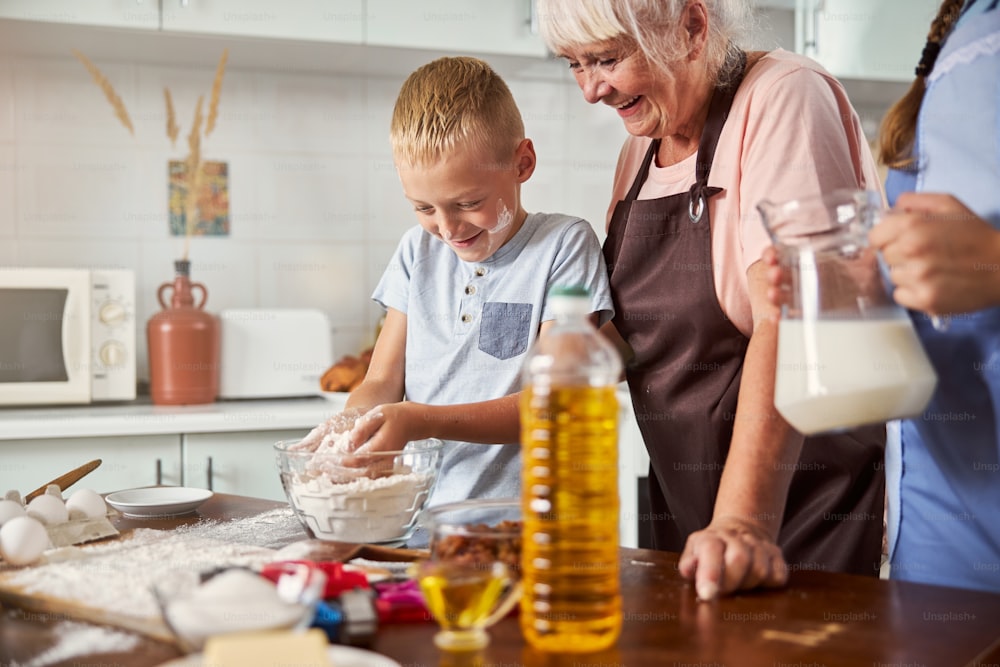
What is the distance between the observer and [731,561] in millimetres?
910

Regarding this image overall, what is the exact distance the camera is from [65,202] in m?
2.79

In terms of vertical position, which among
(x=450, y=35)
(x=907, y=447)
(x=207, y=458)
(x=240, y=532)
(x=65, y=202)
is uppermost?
(x=450, y=35)

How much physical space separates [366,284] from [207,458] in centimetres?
86

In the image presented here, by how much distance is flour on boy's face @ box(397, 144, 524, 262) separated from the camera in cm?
142

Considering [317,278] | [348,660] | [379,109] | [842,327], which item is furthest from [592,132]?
Answer: [348,660]

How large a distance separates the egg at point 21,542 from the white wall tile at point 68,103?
2055 mm

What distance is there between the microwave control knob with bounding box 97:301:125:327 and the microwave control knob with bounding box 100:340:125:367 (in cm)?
5

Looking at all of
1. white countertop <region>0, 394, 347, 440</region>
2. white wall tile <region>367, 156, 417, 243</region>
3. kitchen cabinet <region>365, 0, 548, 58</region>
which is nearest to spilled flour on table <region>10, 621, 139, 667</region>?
white countertop <region>0, 394, 347, 440</region>

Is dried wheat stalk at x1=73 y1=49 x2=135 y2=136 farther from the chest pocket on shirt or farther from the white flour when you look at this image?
the white flour

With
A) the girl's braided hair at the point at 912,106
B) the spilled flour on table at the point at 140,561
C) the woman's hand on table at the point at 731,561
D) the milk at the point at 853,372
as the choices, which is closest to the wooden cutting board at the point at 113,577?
the spilled flour on table at the point at 140,561

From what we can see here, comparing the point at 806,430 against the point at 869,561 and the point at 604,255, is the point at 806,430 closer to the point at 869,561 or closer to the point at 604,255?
the point at 869,561

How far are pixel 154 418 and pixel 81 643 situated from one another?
5.25 ft

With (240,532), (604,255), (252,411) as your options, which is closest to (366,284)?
(252,411)

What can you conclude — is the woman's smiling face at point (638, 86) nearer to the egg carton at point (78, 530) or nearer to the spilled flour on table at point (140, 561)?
the spilled flour on table at point (140, 561)
